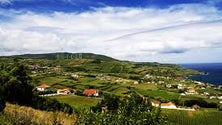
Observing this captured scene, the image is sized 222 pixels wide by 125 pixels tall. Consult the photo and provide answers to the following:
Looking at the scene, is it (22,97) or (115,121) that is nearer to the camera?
(115,121)

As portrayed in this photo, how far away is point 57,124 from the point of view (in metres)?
14.2

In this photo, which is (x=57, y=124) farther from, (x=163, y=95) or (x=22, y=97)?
(x=163, y=95)

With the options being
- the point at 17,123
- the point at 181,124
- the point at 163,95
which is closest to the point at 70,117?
the point at 17,123

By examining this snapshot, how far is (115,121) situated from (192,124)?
274 ft

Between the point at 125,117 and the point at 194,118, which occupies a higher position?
the point at 125,117

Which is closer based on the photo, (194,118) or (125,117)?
(125,117)

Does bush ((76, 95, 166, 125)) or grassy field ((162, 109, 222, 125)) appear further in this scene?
grassy field ((162, 109, 222, 125))

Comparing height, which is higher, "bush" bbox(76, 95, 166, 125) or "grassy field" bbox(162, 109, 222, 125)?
"bush" bbox(76, 95, 166, 125)

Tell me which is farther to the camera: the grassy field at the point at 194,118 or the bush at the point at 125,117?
the grassy field at the point at 194,118

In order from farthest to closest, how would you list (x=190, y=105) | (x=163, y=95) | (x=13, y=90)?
1. (x=163, y=95)
2. (x=190, y=105)
3. (x=13, y=90)

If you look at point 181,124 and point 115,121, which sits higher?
point 115,121

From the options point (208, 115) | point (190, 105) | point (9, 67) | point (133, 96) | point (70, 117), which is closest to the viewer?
point (133, 96)

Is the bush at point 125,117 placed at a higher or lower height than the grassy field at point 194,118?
higher

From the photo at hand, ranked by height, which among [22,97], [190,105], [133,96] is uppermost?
[133,96]
